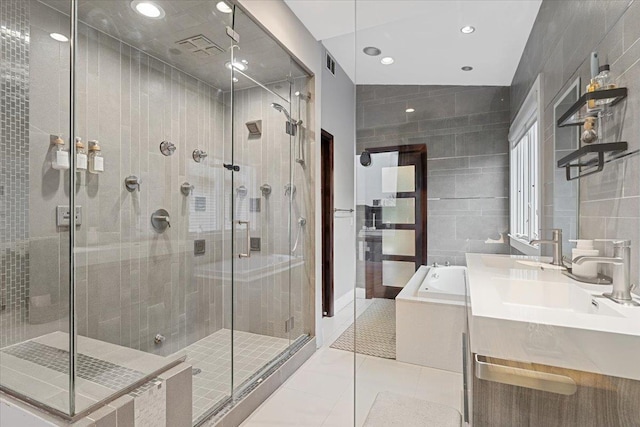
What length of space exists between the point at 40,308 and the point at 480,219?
2.28 m

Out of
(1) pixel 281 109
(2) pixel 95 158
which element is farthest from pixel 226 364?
(1) pixel 281 109

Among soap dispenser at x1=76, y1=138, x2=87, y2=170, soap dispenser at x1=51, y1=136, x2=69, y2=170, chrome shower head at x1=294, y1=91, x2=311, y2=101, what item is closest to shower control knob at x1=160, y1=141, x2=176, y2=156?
soap dispenser at x1=76, y1=138, x2=87, y2=170

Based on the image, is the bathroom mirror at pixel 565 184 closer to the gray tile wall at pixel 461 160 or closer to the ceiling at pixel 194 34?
the gray tile wall at pixel 461 160

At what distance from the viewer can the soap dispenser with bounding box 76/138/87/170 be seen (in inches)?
70.0

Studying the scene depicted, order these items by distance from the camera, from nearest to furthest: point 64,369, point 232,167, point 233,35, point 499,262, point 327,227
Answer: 1. point 64,369
2. point 499,262
3. point 233,35
4. point 232,167
5. point 327,227

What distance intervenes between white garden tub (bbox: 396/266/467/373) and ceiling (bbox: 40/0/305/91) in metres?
1.89

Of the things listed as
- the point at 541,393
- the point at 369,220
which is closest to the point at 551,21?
the point at 369,220

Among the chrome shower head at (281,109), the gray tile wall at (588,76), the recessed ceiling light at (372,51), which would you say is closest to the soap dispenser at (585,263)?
the gray tile wall at (588,76)

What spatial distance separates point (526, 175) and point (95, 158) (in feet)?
7.80

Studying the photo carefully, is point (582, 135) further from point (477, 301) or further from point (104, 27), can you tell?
point (104, 27)

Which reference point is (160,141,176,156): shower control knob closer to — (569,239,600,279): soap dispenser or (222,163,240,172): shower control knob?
(222,163,240,172): shower control knob

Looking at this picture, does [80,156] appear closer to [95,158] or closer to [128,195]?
[95,158]

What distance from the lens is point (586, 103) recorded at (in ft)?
3.88

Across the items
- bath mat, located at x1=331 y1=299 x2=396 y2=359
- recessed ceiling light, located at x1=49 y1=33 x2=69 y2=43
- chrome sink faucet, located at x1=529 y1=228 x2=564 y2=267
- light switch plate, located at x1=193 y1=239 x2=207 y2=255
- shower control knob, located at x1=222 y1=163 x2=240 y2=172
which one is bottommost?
bath mat, located at x1=331 y1=299 x2=396 y2=359
